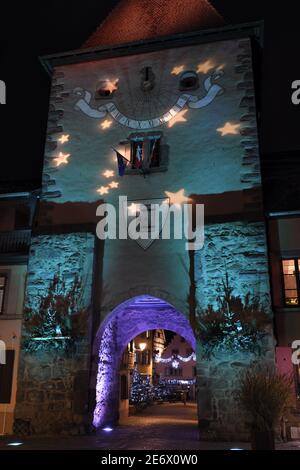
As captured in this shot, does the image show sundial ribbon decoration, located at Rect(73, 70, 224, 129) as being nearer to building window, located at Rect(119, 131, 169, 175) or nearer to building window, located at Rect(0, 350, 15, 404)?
building window, located at Rect(119, 131, 169, 175)

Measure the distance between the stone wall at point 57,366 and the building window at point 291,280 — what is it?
5234 millimetres

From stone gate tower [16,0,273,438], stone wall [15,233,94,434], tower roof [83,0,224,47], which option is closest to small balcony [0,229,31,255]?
stone gate tower [16,0,273,438]

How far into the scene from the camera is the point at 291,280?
12547mm

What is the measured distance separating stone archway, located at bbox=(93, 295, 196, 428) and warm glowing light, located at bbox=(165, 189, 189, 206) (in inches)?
104

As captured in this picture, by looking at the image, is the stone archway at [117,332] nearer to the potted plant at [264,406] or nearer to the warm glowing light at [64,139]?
the potted plant at [264,406]

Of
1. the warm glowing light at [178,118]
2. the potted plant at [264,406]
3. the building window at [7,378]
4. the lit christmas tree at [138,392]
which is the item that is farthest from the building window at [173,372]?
the potted plant at [264,406]

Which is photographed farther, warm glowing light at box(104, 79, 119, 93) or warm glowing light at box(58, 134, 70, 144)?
warm glowing light at box(104, 79, 119, 93)

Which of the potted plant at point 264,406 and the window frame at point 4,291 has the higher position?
the window frame at point 4,291

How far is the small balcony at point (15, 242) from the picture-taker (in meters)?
14.8

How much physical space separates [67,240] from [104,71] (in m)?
5.68

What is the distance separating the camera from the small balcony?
14.8 meters

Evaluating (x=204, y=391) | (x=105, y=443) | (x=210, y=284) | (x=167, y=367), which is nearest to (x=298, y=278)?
(x=210, y=284)

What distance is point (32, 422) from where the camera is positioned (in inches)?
456

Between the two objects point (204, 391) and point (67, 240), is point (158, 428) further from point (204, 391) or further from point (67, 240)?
point (67, 240)
